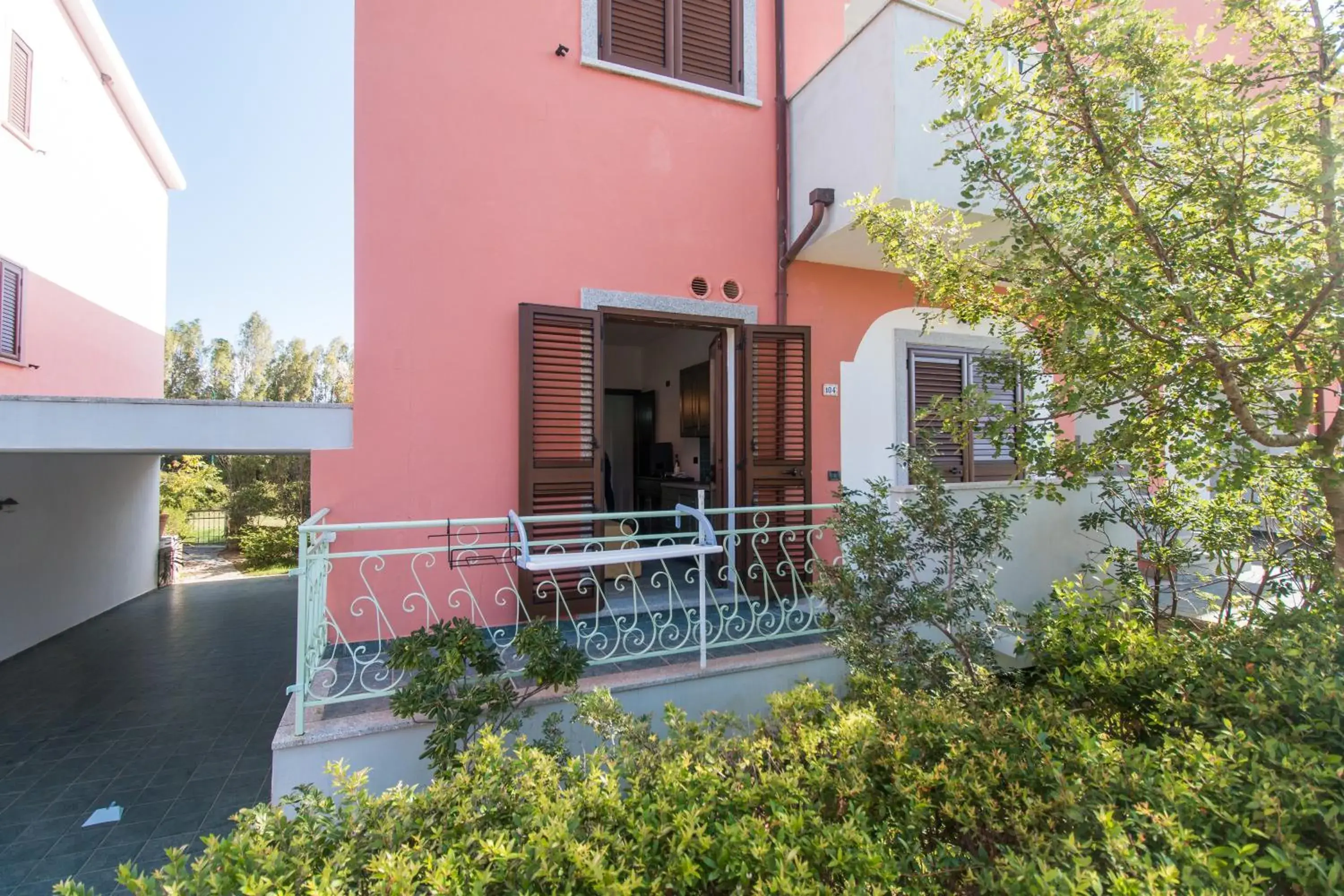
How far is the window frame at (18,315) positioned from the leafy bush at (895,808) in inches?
286

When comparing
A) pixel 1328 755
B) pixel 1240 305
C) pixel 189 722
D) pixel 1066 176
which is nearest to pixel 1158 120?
pixel 1066 176

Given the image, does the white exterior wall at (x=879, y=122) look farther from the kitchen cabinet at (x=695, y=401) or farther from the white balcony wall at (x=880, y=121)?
the kitchen cabinet at (x=695, y=401)

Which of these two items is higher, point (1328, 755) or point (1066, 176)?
point (1066, 176)

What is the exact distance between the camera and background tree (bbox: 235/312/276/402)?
20.6 m

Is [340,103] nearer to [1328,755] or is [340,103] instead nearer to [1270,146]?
[1270,146]

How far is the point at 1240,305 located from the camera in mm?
2691

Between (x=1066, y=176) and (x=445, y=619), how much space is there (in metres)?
4.93

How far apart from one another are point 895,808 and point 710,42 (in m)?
6.21

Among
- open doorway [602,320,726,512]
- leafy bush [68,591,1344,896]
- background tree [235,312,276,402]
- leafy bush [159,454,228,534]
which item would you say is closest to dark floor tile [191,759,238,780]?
leafy bush [68,591,1344,896]

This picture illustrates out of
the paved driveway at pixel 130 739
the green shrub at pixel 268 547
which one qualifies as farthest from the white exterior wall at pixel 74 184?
the green shrub at pixel 268 547

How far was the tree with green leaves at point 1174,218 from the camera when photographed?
2535mm

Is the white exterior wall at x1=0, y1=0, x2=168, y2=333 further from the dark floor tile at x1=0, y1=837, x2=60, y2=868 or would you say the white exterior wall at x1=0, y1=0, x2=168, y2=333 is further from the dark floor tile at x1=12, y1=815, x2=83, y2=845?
the dark floor tile at x1=0, y1=837, x2=60, y2=868

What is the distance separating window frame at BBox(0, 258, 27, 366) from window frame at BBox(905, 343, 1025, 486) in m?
9.20

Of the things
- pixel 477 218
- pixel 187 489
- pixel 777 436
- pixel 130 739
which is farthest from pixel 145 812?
pixel 187 489
